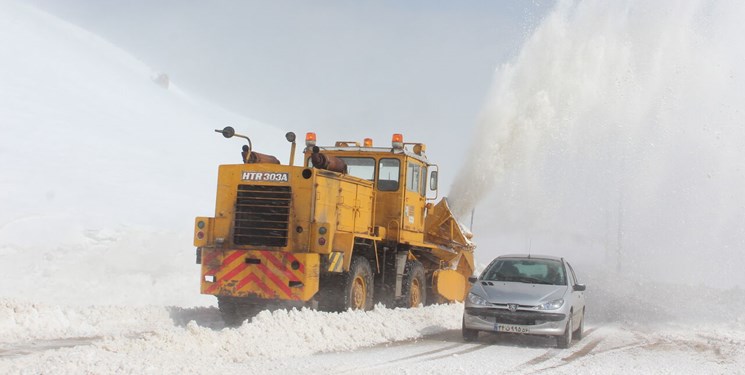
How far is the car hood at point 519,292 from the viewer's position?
12.1 metres

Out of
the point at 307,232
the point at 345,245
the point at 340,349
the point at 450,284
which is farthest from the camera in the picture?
the point at 450,284

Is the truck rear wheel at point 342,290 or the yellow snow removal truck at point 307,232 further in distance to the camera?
the truck rear wheel at point 342,290

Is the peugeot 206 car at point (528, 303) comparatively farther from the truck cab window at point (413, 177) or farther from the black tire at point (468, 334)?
the truck cab window at point (413, 177)

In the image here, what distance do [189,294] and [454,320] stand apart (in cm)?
675

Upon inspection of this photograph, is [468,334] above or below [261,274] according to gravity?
below

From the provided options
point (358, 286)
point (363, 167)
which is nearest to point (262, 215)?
point (358, 286)

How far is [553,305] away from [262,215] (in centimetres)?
491

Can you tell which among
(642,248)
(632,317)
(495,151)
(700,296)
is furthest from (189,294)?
(642,248)

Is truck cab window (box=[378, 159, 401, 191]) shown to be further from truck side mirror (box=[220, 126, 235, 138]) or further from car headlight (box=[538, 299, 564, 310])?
car headlight (box=[538, 299, 564, 310])

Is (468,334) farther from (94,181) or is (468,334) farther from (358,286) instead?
(94,181)

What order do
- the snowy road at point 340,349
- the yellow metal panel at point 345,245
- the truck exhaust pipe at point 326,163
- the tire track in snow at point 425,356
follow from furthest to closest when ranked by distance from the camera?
the truck exhaust pipe at point 326,163
the yellow metal panel at point 345,245
the tire track in snow at point 425,356
the snowy road at point 340,349

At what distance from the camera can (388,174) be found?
1566cm

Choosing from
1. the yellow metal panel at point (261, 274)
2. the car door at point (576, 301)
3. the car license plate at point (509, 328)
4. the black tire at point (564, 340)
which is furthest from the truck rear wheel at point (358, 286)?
the car door at point (576, 301)

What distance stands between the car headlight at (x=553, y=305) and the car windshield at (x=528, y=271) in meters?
0.98
